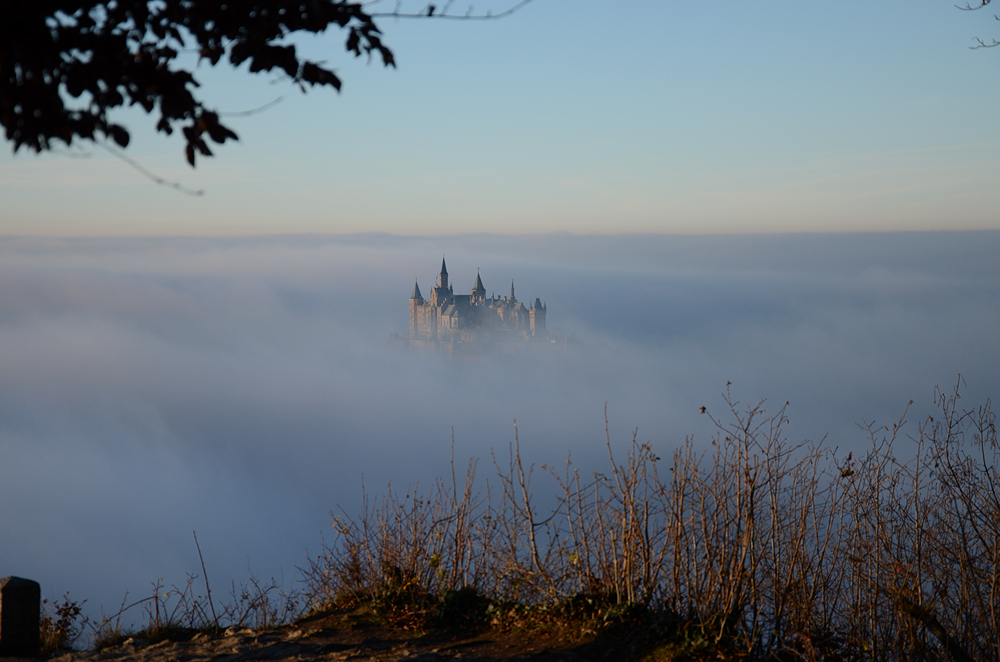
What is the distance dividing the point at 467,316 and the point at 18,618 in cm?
13181

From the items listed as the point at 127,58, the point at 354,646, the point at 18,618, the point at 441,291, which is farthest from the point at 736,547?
the point at 441,291

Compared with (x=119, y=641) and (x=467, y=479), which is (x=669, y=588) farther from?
(x=119, y=641)

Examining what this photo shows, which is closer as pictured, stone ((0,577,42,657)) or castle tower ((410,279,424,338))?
stone ((0,577,42,657))

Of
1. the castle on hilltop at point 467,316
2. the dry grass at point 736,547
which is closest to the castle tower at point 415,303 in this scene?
the castle on hilltop at point 467,316

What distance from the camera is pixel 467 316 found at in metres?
138

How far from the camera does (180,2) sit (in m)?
3.33

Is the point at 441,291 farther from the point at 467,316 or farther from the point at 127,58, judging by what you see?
the point at 127,58

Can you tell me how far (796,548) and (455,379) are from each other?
6511 inches

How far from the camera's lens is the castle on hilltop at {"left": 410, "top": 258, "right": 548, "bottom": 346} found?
13650 centimetres

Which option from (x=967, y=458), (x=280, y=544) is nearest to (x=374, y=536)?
(x=967, y=458)

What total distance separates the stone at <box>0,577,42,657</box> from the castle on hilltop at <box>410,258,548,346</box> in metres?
129

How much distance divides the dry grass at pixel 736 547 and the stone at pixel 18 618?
2.64 meters

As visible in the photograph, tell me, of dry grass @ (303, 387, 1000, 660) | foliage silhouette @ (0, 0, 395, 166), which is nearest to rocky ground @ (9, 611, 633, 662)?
dry grass @ (303, 387, 1000, 660)

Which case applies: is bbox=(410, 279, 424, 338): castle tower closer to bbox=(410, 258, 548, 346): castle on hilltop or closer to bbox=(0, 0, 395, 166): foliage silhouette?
bbox=(410, 258, 548, 346): castle on hilltop
